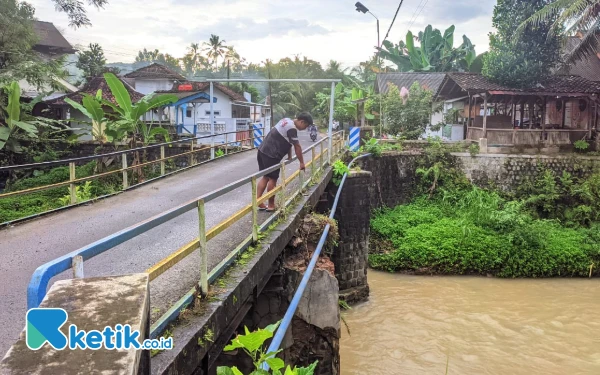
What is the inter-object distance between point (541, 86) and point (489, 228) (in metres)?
7.23

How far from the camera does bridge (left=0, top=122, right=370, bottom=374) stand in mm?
3441

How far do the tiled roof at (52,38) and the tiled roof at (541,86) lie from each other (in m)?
25.7

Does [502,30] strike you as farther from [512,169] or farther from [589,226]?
[589,226]

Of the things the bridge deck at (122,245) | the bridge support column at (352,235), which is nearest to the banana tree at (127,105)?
the bridge deck at (122,245)

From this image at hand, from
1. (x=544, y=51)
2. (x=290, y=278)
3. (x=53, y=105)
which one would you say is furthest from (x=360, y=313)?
(x=53, y=105)

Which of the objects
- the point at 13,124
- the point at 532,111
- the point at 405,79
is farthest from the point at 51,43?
the point at 532,111

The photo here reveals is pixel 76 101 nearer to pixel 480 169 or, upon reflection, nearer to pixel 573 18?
pixel 480 169

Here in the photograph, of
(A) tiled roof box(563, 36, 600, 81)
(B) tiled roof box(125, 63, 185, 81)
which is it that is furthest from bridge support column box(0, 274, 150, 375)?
(B) tiled roof box(125, 63, 185, 81)

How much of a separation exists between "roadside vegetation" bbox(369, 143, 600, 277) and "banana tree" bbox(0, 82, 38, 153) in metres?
12.1

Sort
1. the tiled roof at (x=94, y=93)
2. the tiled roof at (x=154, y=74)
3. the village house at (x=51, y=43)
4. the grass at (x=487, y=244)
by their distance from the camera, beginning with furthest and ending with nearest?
1. the village house at (x=51, y=43)
2. the tiled roof at (x=154, y=74)
3. the tiled roof at (x=94, y=93)
4. the grass at (x=487, y=244)

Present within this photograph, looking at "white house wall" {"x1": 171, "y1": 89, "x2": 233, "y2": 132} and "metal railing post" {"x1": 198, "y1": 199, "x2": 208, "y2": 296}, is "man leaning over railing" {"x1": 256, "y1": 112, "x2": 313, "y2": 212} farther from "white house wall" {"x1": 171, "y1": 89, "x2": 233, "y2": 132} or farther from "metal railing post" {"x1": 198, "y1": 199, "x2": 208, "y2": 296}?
"white house wall" {"x1": 171, "y1": 89, "x2": 233, "y2": 132}

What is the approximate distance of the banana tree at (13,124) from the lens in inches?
627

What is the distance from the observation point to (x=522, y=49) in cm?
1964

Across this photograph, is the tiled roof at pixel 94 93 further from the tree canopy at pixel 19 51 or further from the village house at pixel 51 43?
the village house at pixel 51 43
